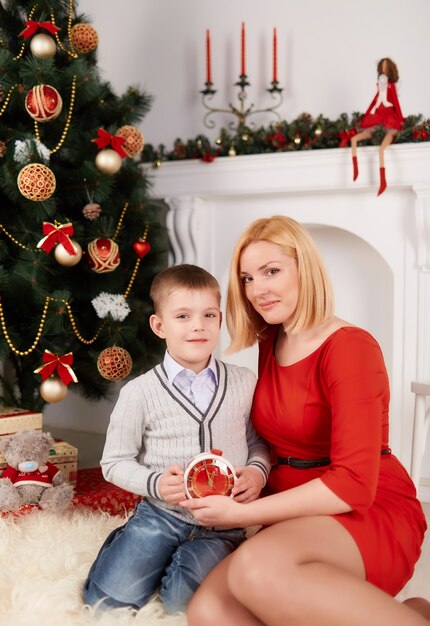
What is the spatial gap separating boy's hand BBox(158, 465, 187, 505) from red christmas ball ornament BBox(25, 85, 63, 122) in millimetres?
1439

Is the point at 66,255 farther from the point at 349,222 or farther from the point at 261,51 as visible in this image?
the point at 261,51

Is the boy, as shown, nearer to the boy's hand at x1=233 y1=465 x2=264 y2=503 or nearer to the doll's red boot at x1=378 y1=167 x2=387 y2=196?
the boy's hand at x1=233 y1=465 x2=264 y2=503

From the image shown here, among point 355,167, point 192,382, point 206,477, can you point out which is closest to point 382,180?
point 355,167

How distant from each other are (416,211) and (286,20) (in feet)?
3.46

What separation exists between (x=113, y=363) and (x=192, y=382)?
0.95 meters

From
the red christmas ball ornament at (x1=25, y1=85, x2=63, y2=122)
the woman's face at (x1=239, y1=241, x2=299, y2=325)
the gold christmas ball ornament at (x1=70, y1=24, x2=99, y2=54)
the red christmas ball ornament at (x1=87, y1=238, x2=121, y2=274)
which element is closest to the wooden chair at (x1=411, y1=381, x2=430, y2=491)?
the woman's face at (x1=239, y1=241, x2=299, y2=325)

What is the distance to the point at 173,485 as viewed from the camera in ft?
4.68

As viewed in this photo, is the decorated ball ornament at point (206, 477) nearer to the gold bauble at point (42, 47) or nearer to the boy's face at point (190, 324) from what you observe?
the boy's face at point (190, 324)

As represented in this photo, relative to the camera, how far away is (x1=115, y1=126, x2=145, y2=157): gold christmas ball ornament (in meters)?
2.61

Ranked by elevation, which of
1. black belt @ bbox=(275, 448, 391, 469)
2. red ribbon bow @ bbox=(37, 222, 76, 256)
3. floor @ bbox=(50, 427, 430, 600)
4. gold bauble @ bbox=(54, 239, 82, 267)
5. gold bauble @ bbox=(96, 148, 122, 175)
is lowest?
floor @ bbox=(50, 427, 430, 600)

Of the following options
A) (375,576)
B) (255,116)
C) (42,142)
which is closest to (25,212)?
(42,142)

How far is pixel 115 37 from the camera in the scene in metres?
3.45

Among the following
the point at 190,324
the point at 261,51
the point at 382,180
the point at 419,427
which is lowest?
the point at 419,427

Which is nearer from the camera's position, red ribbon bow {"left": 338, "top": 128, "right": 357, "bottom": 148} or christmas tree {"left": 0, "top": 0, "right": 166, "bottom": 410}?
christmas tree {"left": 0, "top": 0, "right": 166, "bottom": 410}
